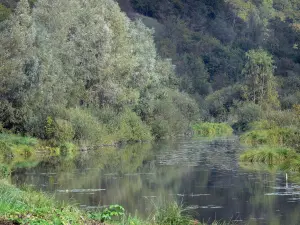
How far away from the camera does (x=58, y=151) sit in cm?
5062

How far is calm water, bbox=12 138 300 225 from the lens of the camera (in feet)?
82.5

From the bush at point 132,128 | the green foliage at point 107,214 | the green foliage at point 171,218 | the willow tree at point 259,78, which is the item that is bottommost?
the bush at point 132,128

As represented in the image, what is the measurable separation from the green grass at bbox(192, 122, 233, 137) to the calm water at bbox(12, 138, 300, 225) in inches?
1136

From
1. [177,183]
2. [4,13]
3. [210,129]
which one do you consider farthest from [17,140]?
[210,129]

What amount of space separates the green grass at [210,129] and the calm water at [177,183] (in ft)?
94.7

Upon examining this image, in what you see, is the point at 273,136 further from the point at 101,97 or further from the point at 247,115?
the point at 247,115

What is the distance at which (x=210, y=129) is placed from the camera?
7912 cm

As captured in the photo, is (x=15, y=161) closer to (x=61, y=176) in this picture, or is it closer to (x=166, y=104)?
(x=61, y=176)

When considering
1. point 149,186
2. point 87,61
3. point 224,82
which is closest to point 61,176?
point 149,186

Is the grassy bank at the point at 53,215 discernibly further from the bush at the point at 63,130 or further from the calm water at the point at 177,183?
Answer: the bush at the point at 63,130

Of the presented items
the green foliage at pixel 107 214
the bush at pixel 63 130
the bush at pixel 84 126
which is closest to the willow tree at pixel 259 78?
the bush at pixel 84 126

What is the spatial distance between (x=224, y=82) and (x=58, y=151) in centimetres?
7749

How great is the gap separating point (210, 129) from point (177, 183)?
154 ft

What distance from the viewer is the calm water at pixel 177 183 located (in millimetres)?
25141
